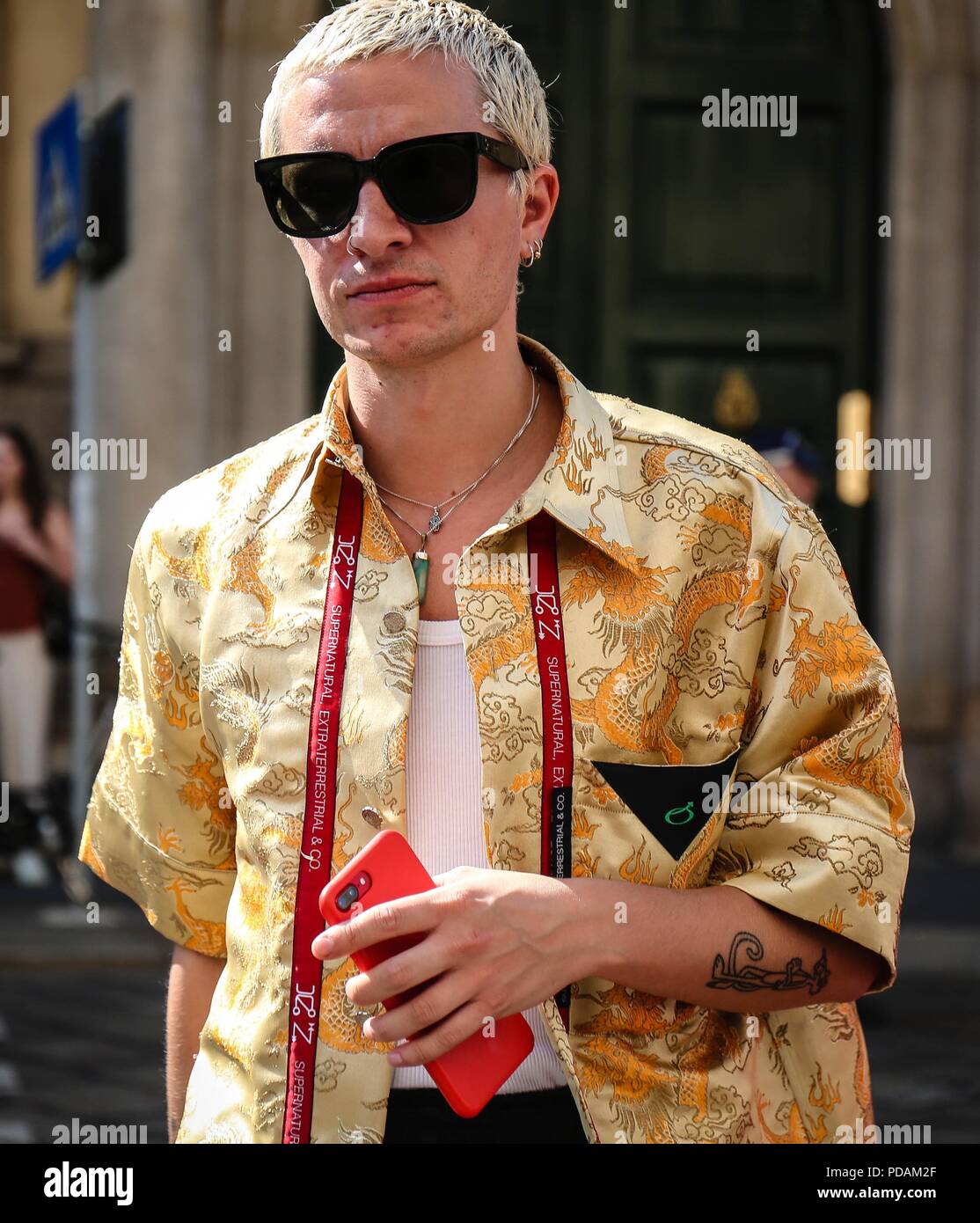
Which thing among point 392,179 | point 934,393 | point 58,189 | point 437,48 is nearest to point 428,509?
point 392,179

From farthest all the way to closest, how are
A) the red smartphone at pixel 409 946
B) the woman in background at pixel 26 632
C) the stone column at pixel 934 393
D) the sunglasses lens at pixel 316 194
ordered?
the stone column at pixel 934 393, the woman in background at pixel 26 632, the sunglasses lens at pixel 316 194, the red smartphone at pixel 409 946

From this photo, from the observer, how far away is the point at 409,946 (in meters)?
1.64

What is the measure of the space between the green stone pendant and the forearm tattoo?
0.47 m

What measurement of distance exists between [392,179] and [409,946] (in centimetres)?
76

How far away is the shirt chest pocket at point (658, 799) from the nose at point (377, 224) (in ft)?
1.83

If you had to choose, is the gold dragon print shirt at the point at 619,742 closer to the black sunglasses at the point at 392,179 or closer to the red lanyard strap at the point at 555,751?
the red lanyard strap at the point at 555,751

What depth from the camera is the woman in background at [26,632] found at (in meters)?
8.48

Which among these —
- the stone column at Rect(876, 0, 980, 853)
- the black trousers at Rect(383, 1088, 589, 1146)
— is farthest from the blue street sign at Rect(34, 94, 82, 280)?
the black trousers at Rect(383, 1088, 589, 1146)

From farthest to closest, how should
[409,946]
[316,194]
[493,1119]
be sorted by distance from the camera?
[316,194] < [493,1119] < [409,946]

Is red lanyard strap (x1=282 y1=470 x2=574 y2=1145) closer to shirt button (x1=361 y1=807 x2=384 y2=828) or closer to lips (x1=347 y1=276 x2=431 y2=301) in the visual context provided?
shirt button (x1=361 y1=807 x2=384 y2=828)

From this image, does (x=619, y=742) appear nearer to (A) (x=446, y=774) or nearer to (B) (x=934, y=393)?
(A) (x=446, y=774)

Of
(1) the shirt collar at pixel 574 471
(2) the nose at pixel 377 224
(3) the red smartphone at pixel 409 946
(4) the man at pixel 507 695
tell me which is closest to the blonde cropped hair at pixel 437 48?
(4) the man at pixel 507 695

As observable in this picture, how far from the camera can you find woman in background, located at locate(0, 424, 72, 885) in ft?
27.8

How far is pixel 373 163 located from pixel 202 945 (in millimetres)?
870
